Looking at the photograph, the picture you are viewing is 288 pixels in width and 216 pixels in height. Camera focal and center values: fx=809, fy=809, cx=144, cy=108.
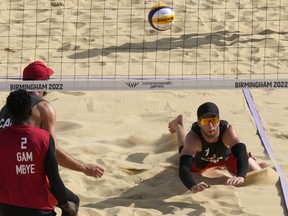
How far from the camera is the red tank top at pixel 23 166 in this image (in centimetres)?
466

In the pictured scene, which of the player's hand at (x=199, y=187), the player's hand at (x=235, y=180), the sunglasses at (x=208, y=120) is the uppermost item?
the sunglasses at (x=208, y=120)

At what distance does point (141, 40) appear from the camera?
36.3ft

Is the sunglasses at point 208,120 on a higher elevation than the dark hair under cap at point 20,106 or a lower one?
lower

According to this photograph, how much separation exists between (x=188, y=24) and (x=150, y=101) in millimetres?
3044

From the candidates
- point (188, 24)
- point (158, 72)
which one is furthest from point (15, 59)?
point (188, 24)

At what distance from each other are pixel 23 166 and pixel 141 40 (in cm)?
653

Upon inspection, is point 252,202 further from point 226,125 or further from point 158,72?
point 158,72

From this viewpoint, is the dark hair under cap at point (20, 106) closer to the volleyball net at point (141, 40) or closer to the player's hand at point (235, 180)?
the player's hand at point (235, 180)

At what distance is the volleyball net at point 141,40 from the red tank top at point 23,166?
4165 millimetres

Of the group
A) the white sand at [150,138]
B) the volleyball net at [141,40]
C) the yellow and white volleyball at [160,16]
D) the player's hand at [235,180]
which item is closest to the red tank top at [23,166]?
the white sand at [150,138]

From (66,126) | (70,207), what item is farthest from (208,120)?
(66,126)

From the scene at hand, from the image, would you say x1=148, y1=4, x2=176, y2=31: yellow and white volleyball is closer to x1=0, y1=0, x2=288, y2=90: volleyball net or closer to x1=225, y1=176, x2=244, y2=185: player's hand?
x1=0, y1=0, x2=288, y2=90: volleyball net

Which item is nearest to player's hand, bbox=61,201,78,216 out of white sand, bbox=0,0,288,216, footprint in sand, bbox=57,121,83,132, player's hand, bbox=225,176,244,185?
white sand, bbox=0,0,288,216

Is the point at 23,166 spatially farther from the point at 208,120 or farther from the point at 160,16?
the point at 160,16
